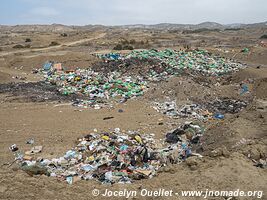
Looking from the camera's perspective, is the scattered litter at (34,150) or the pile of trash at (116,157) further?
the scattered litter at (34,150)

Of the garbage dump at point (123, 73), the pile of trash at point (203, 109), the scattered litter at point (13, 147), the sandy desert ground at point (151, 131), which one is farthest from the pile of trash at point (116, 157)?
the garbage dump at point (123, 73)

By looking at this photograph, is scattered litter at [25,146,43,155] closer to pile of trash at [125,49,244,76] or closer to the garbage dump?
the garbage dump

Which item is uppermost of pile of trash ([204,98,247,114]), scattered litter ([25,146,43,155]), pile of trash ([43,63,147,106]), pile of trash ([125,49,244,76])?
pile of trash ([125,49,244,76])

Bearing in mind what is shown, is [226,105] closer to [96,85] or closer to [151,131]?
[151,131]

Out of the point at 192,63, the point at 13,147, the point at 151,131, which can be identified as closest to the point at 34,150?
the point at 13,147

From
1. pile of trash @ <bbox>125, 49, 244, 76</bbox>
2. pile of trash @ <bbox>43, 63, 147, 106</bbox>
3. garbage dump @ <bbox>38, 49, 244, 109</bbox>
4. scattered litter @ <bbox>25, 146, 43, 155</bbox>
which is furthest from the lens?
pile of trash @ <bbox>125, 49, 244, 76</bbox>

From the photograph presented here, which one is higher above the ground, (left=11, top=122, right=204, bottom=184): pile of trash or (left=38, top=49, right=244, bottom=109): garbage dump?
(left=38, top=49, right=244, bottom=109): garbage dump

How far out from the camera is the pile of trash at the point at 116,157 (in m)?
6.20

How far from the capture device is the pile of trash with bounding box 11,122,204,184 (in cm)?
620

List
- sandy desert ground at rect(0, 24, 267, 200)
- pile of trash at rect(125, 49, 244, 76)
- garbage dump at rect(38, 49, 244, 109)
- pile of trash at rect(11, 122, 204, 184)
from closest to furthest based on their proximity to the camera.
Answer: sandy desert ground at rect(0, 24, 267, 200)
pile of trash at rect(11, 122, 204, 184)
garbage dump at rect(38, 49, 244, 109)
pile of trash at rect(125, 49, 244, 76)

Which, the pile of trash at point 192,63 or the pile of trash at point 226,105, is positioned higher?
the pile of trash at point 192,63

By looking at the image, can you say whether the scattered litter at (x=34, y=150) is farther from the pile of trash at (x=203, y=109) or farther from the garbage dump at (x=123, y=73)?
the pile of trash at (x=203, y=109)

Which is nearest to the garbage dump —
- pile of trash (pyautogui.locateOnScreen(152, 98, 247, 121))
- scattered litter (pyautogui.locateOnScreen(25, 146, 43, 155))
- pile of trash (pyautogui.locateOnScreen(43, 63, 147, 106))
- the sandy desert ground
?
pile of trash (pyautogui.locateOnScreen(43, 63, 147, 106))

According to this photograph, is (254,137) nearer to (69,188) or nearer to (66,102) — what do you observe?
(69,188)
